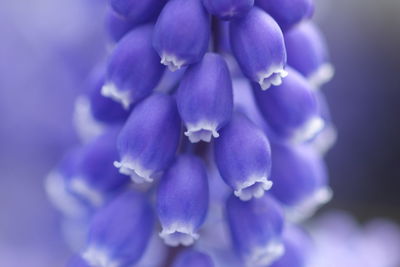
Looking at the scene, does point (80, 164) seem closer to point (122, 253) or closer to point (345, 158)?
point (122, 253)

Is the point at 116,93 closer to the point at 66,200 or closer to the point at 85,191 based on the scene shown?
the point at 85,191

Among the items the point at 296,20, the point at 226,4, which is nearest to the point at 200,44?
the point at 226,4

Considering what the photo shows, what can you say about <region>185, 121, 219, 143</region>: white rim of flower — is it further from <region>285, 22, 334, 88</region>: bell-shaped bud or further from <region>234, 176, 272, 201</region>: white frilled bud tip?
<region>285, 22, 334, 88</region>: bell-shaped bud

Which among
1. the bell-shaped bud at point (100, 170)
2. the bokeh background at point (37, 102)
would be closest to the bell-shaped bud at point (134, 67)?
the bell-shaped bud at point (100, 170)

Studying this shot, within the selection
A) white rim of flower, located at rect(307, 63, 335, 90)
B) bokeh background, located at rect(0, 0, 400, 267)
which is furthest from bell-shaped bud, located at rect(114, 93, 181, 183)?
bokeh background, located at rect(0, 0, 400, 267)

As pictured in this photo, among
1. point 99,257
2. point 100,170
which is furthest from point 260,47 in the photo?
point 99,257

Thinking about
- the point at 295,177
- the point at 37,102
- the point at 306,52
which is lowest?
the point at 295,177
